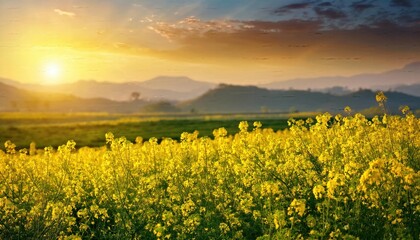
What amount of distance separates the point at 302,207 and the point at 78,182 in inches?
300

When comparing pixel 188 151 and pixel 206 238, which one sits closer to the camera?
pixel 206 238

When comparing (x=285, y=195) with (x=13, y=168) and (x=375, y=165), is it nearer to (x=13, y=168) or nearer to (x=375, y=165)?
(x=375, y=165)

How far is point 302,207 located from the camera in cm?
779

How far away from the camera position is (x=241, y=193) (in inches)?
463

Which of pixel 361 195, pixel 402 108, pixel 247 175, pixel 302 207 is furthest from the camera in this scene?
pixel 402 108

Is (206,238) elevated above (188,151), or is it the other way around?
(188,151)

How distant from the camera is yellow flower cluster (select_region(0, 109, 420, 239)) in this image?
9156 mm

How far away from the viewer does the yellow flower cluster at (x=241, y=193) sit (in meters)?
9.16

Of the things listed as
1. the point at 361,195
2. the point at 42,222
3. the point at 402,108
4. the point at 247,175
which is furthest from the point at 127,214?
the point at 402,108

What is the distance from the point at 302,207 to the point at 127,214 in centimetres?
505

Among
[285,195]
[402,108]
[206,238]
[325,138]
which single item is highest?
[402,108]

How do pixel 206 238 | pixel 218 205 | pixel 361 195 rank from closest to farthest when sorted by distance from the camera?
pixel 361 195
pixel 206 238
pixel 218 205

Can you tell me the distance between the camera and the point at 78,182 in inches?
528

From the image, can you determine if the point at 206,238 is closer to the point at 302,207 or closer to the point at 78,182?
the point at 302,207
